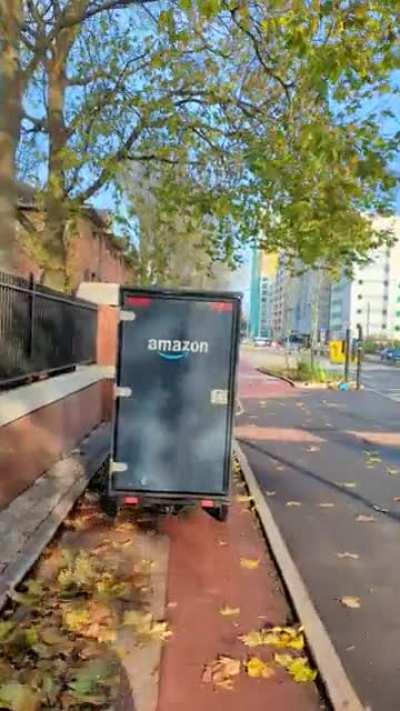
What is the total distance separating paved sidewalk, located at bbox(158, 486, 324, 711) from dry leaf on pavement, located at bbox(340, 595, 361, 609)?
0.42 metres

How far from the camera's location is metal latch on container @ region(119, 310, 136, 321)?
6.96 m

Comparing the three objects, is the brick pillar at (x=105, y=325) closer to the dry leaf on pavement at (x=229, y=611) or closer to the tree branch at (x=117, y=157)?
the tree branch at (x=117, y=157)

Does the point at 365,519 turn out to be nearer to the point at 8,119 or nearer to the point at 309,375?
the point at 8,119

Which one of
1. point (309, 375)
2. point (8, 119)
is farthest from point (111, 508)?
point (309, 375)

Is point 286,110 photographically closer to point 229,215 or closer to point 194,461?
point 229,215

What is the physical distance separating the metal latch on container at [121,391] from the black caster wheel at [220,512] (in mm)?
1344

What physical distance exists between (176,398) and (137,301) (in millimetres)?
925

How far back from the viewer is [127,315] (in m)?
6.96

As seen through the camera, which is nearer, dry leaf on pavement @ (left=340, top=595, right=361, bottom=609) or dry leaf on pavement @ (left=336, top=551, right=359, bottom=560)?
dry leaf on pavement @ (left=340, top=595, right=361, bottom=609)

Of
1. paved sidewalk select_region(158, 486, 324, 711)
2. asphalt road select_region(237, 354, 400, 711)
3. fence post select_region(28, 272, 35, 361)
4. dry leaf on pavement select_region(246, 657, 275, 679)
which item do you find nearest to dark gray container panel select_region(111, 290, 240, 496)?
paved sidewalk select_region(158, 486, 324, 711)

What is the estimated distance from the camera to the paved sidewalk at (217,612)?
3889mm

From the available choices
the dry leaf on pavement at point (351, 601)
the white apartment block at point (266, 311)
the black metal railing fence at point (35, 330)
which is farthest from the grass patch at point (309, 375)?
the white apartment block at point (266, 311)

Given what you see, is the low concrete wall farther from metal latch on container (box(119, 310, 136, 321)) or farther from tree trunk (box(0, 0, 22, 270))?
tree trunk (box(0, 0, 22, 270))

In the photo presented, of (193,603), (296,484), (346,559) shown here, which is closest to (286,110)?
(296,484)
